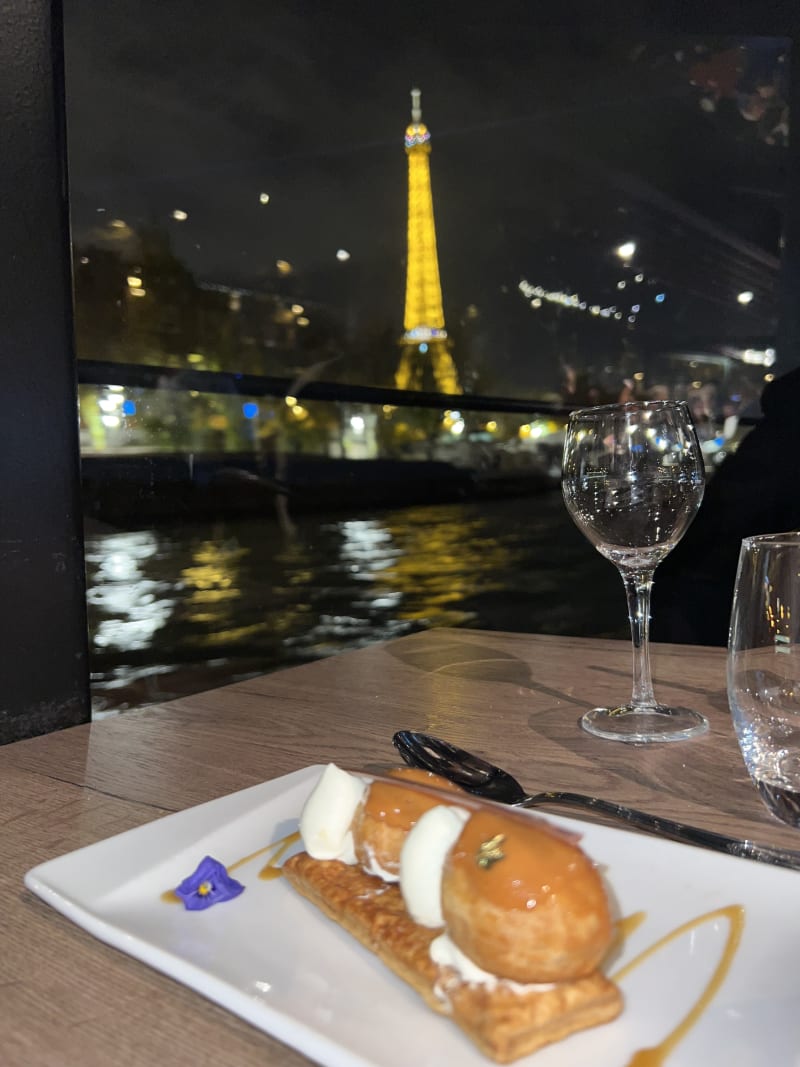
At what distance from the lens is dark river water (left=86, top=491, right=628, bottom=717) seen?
5457 millimetres

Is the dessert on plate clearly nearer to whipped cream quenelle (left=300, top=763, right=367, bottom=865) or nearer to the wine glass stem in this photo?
whipped cream quenelle (left=300, top=763, right=367, bottom=865)

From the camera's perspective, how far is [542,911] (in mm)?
289

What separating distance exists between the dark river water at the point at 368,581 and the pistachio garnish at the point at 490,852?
15.4 ft

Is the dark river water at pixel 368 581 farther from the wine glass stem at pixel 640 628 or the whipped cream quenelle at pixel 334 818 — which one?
the whipped cream quenelle at pixel 334 818

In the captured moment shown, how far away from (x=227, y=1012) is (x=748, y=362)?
16.2 feet

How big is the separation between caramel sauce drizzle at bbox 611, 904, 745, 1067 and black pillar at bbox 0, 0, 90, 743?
86 centimetres

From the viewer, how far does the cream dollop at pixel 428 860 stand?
33cm

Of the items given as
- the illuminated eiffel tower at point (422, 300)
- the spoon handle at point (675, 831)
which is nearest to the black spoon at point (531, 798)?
the spoon handle at point (675, 831)

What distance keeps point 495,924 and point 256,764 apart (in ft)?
1.37

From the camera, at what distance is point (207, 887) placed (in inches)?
16.3

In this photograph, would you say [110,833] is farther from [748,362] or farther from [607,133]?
[607,133]

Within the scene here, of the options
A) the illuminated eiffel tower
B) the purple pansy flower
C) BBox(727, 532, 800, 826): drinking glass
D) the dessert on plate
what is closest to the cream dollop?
the dessert on plate

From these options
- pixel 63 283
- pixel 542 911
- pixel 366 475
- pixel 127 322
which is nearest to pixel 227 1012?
pixel 542 911

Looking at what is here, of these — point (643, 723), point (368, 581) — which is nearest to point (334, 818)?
point (643, 723)
